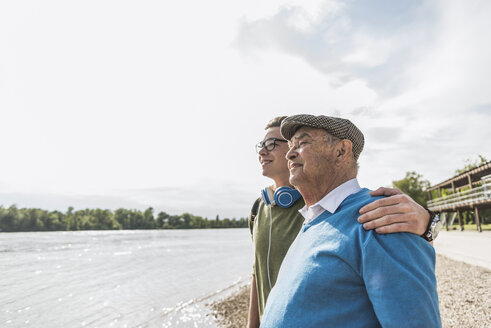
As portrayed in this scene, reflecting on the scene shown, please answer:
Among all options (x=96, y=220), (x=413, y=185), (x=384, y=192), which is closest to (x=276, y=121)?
(x=384, y=192)

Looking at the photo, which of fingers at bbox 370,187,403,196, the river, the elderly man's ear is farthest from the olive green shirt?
the river

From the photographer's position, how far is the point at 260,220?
2.66 meters

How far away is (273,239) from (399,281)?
138 centimetres

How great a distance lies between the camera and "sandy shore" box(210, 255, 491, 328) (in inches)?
230

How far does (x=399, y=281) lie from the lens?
109 centimetres

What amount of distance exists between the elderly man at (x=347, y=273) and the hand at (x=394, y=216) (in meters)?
0.03

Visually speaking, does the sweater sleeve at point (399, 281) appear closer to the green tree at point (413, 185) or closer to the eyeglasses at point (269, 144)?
the eyeglasses at point (269, 144)

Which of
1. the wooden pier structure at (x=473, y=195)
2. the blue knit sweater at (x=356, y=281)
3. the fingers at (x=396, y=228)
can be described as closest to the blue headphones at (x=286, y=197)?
the blue knit sweater at (x=356, y=281)

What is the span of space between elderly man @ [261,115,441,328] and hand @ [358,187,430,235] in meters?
0.03

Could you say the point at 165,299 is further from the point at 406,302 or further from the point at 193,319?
the point at 406,302

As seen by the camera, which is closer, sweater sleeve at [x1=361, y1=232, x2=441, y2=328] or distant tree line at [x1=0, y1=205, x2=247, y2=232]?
sweater sleeve at [x1=361, y1=232, x2=441, y2=328]

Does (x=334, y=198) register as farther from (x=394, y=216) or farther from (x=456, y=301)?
(x=456, y=301)

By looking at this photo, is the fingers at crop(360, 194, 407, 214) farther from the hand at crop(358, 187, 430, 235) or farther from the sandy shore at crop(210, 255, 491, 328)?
the sandy shore at crop(210, 255, 491, 328)

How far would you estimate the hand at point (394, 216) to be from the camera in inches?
47.4
